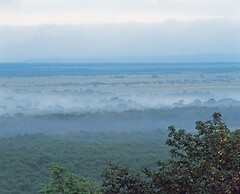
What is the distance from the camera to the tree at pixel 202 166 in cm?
1199

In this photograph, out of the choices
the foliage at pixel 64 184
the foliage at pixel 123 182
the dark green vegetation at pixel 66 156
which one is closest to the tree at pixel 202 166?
the foliage at pixel 123 182

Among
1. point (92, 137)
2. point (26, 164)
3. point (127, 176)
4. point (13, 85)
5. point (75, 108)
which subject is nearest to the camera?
point (127, 176)

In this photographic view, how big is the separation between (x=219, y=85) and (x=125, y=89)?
27042mm

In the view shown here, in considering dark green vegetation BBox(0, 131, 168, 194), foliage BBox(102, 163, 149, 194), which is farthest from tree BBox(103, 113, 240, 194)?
dark green vegetation BBox(0, 131, 168, 194)

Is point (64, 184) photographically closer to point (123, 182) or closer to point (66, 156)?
point (123, 182)

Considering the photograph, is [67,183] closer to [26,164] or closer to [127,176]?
[127,176]

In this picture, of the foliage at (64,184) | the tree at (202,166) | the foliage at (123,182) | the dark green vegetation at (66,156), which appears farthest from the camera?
the dark green vegetation at (66,156)

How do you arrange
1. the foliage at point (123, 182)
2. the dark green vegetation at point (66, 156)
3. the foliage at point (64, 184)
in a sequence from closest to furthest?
the foliage at point (64, 184), the foliage at point (123, 182), the dark green vegetation at point (66, 156)

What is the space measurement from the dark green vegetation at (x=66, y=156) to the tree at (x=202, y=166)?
30.8 m

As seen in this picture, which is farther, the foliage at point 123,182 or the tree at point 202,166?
the foliage at point 123,182

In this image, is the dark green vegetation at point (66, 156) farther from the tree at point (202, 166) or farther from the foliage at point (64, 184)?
the foliage at point (64, 184)

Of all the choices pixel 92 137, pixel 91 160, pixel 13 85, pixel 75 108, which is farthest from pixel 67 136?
pixel 13 85

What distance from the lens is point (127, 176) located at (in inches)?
544

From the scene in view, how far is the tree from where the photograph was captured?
12.0 m
